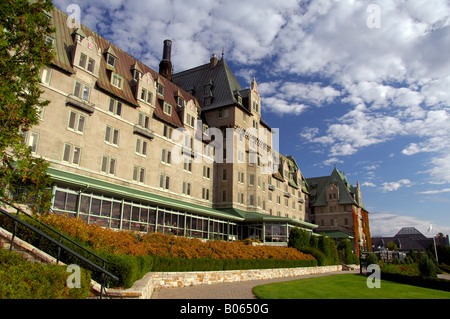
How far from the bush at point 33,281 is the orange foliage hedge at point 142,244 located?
4.88 meters

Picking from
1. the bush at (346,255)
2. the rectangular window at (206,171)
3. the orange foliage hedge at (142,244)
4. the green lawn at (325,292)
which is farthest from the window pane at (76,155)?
the bush at (346,255)

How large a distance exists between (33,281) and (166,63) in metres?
49.6

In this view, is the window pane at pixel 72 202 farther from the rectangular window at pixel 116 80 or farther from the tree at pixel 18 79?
the rectangular window at pixel 116 80

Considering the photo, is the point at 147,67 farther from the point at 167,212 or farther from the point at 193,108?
the point at 167,212

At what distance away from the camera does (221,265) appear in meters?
20.9

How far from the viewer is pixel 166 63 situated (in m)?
53.2

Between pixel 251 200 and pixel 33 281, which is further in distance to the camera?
pixel 251 200

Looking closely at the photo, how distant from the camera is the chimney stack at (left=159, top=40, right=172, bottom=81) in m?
52.8

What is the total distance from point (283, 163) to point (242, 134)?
22.1 m

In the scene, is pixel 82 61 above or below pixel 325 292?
above

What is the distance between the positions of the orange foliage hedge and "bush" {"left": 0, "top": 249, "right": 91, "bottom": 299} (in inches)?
192

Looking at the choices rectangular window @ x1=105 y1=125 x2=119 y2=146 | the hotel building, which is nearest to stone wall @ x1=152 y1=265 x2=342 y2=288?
the hotel building

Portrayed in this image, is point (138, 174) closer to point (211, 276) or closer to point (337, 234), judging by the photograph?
point (211, 276)

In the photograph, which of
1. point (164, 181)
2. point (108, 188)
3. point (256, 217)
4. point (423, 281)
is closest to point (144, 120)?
point (164, 181)
